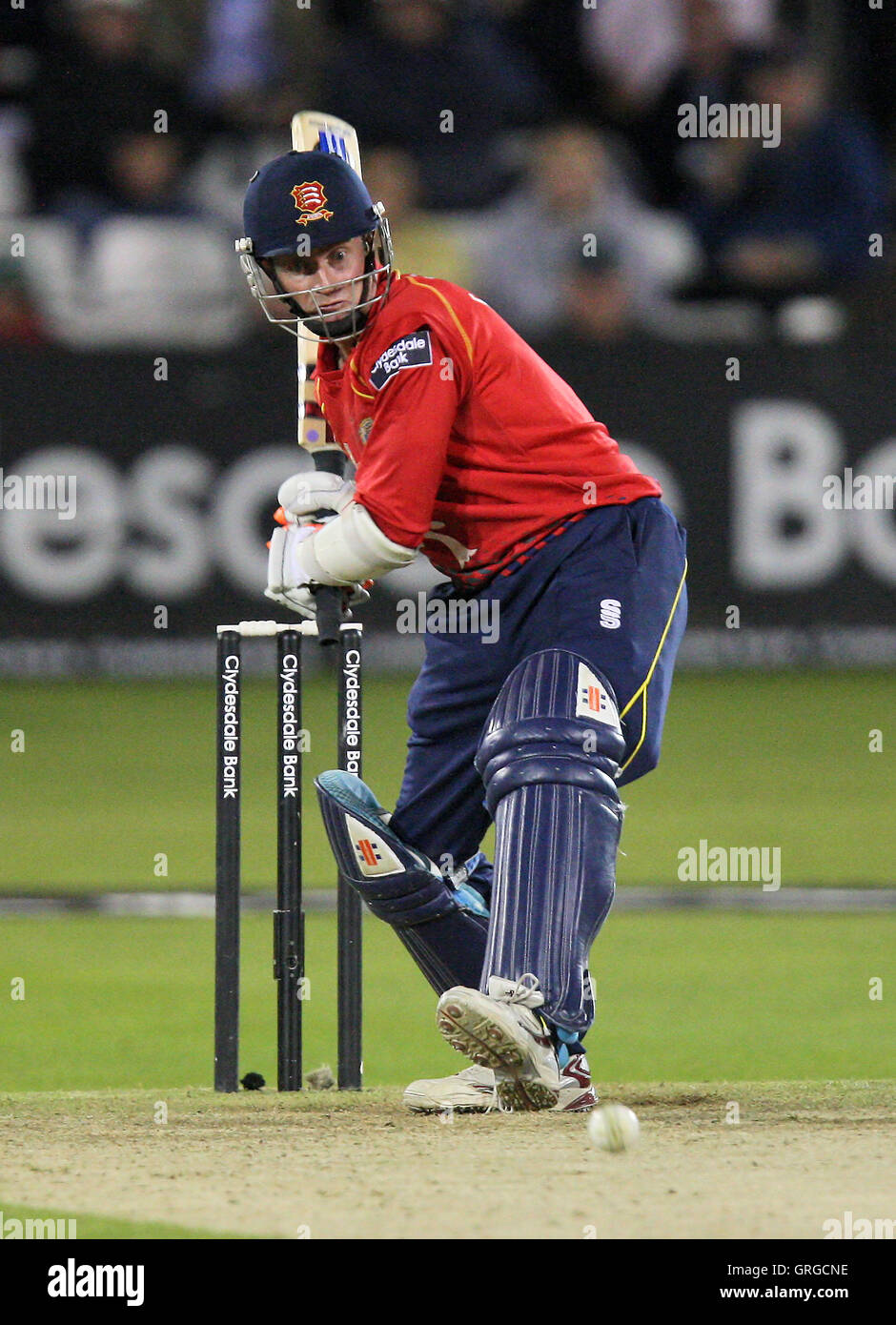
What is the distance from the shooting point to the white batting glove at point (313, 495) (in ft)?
18.0

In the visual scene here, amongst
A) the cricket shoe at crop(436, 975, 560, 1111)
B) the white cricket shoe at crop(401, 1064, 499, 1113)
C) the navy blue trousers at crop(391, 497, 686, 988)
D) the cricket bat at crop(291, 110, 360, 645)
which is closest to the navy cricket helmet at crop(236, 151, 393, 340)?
the cricket bat at crop(291, 110, 360, 645)

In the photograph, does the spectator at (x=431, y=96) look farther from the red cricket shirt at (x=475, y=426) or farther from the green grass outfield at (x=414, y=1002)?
the red cricket shirt at (x=475, y=426)

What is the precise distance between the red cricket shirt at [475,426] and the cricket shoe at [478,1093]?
1.14 meters

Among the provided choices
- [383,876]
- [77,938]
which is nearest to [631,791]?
[77,938]

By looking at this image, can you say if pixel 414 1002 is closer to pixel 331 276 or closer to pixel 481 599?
pixel 481 599

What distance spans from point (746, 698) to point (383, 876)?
8.31m

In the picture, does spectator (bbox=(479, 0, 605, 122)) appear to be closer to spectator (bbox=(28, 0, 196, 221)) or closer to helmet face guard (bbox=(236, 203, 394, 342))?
spectator (bbox=(28, 0, 196, 221))

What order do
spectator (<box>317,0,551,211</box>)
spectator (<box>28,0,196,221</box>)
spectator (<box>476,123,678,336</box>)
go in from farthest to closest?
spectator (<box>317,0,551,211</box>) → spectator (<box>28,0,196,221</box>) → spectator (<box>476,123,678,336</box>)

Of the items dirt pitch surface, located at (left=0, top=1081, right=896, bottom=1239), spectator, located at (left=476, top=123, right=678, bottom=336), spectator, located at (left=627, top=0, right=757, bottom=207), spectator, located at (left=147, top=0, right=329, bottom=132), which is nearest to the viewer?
dirt pitch surface, located at (left=0, top=1081, right=896, bottom=1239)

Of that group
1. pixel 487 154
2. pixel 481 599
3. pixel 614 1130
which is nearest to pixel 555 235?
pixel 487 154

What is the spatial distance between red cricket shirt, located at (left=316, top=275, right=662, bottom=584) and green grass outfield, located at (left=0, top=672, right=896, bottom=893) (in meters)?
3.85

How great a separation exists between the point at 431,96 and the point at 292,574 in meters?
10.7

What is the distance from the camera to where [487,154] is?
15773mm

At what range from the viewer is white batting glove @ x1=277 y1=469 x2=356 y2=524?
5492 millimetres
